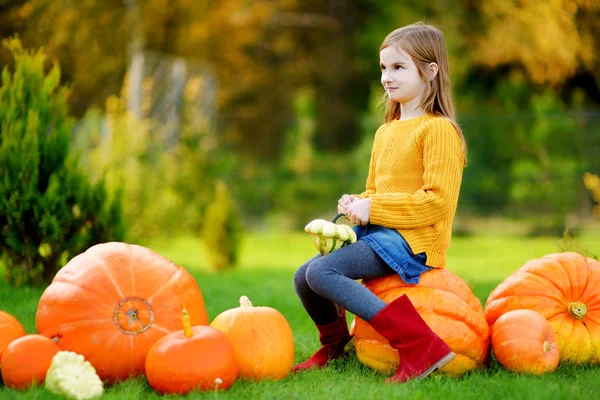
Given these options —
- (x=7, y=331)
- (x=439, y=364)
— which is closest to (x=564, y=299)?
(x=439, y=364)

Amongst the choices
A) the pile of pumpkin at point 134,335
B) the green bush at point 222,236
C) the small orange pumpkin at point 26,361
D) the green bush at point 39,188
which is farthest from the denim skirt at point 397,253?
the green bush at point 222,236

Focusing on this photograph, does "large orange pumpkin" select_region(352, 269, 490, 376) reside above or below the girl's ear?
below

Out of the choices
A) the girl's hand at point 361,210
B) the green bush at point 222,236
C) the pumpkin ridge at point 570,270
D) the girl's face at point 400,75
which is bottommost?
the green bush at point 222,236

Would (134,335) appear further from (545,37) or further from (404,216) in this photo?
(545,37)

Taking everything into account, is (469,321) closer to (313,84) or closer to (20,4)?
(20,4)

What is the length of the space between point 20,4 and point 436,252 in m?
4.63

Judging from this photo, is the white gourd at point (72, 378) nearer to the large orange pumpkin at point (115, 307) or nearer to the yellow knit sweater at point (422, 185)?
the large orange pumpkin at point (115, 307)

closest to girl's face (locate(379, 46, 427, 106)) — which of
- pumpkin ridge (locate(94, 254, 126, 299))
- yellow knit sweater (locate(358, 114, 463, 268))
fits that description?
yellow knit sweater (locate(358, 114, 463, 268))

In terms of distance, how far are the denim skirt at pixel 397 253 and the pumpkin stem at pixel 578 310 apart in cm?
85

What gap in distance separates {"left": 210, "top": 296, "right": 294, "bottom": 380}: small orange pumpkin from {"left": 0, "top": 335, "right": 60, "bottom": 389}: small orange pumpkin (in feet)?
2.66

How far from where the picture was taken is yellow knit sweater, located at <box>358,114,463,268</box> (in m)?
3.69

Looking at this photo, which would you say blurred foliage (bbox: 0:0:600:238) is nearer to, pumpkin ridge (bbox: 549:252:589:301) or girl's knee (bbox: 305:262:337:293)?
girl's knee (bbox: 305:262:337:293)

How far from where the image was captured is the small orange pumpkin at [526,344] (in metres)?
3.64

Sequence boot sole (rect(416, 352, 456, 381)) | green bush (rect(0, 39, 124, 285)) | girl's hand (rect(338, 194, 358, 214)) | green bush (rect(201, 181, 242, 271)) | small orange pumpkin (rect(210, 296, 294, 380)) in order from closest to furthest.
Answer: boot sole (rect(416, 352, 456, 381))
small orange pumpkin (rect(210, 296, 294, 380))
girl's hand (rect(338, 194, 358, 214))
green bush (rect(0, 39, 124, 285))
green bush (rect(201, 181, 242, 271))
